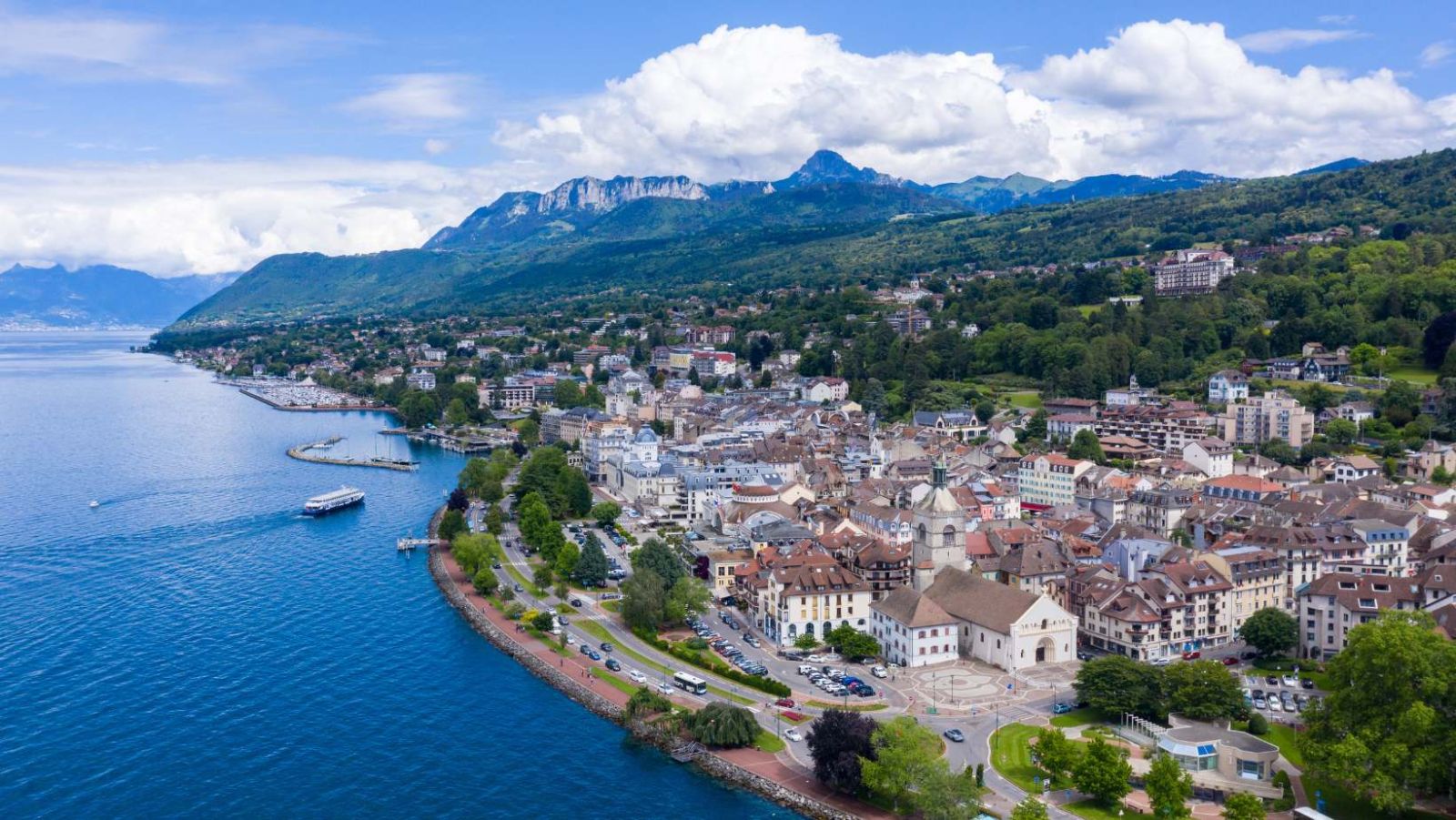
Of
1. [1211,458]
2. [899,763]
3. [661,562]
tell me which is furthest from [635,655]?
[1211,458]

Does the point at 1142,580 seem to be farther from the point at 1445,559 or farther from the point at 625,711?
the point at 625,711

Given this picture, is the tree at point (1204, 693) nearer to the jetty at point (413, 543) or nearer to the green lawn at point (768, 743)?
the green lawn at point (768, 743)

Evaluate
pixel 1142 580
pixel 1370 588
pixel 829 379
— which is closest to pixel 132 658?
pixel 1142 580

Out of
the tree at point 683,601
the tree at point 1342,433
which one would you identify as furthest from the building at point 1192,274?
the tree at point 683,601

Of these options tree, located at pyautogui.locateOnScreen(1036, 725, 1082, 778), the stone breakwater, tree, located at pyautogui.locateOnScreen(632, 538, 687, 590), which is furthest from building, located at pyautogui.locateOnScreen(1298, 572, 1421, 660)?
tree, located at pyautogui.locateOnScreen(632, 538, 687, 590)

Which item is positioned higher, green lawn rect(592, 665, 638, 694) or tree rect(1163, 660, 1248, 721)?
tree rect(1163, 660, 1248, 721)

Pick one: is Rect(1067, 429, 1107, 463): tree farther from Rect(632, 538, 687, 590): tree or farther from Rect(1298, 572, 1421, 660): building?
Rect(632, 538, 687, 590): tree
